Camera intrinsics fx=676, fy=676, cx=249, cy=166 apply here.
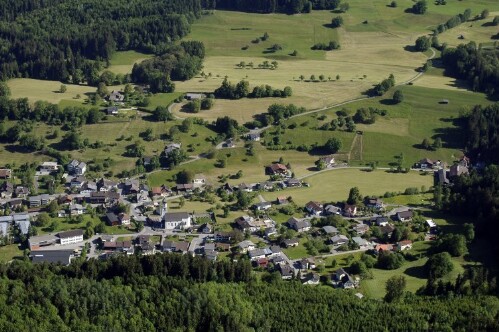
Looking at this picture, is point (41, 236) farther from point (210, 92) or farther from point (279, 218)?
point (210, 92)

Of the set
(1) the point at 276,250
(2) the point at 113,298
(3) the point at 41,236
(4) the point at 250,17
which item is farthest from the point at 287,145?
(4) the point at 250,17

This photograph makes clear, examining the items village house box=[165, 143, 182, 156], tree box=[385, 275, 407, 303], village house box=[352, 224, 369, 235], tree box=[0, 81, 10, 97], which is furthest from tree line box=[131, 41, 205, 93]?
tree box=[385, 275, 407, 303]

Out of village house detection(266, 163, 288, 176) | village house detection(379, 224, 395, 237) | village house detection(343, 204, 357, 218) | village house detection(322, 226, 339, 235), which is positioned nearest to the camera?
village house detection(379, 224, 395, 237)

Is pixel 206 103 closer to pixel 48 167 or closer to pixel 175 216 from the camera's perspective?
pixel 48 167

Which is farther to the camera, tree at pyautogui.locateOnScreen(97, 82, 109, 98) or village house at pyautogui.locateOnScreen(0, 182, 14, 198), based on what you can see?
tree at pyautogui.locateOnScreen(97, 82, 109, 98)

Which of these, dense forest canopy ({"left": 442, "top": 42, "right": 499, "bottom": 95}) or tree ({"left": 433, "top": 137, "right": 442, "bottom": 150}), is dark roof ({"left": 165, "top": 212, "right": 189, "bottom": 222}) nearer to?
tree ({"left": 433, "top": 137, "right": 442, "bottom": 150})

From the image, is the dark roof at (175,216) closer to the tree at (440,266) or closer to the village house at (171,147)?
the village house at (171,147)

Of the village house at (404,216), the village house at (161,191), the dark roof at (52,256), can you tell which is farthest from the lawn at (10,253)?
the village house at (404,216)
